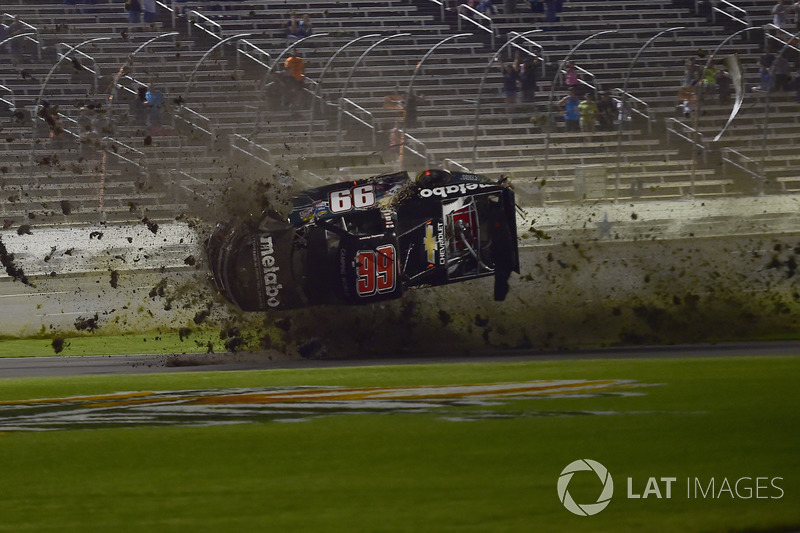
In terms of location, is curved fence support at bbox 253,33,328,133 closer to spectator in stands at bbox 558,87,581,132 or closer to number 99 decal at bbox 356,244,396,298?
spectator in stands at bbox 558,87,581,132

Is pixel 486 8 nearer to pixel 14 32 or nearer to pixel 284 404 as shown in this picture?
pixel 14 32

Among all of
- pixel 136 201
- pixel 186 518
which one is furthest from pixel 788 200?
pixel 186 518

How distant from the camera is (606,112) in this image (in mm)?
17750

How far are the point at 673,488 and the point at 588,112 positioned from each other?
1278cm

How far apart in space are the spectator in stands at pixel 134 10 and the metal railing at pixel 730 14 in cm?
1166

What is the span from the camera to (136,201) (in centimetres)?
1634

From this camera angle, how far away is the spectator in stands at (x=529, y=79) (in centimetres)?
1827

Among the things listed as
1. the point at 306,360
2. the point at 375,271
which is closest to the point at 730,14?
the point at 375,271

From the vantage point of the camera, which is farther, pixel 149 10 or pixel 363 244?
pixel 149 10

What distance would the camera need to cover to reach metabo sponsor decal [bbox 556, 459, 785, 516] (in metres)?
5.41

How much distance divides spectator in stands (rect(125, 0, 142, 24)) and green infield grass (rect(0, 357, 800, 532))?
499 inches

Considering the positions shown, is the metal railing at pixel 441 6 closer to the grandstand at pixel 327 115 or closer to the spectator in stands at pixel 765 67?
the grandstand at pixel 327 115

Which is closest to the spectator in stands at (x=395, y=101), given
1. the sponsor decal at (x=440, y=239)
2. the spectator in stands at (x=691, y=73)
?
the spectator in stands at (x=691, y=73)

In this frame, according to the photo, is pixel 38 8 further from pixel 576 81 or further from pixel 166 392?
pixel 166 392
